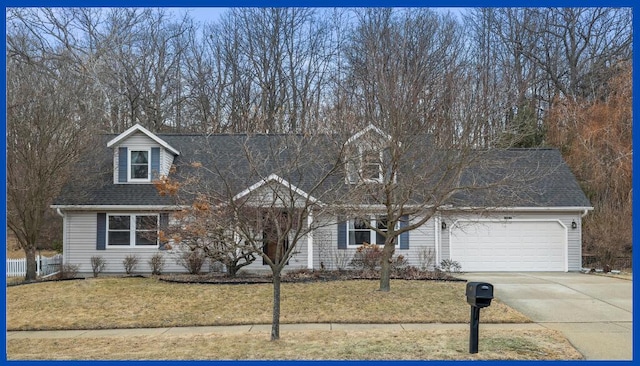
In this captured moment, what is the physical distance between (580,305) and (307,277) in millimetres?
7099

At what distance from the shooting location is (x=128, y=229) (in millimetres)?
19047

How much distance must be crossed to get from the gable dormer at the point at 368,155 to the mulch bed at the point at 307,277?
3.34 m

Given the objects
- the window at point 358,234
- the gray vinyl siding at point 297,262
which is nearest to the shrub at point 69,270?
the gray vinyl siding at point 297,262

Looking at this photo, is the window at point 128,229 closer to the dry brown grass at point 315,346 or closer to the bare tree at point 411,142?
the bare tree at point 411,142

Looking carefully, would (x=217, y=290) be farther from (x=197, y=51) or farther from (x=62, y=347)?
(x=197, y=51)

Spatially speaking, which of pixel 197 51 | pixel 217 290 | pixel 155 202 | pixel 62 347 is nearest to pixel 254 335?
pixel 62 347

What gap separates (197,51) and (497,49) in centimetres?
1755

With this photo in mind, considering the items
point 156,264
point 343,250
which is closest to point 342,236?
point 343,250

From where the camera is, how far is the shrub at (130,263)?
18500 mm

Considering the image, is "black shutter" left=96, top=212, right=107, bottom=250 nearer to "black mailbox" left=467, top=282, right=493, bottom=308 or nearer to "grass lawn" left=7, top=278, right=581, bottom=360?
"grass lawn" left=7, top=278, right=581, bottom=360

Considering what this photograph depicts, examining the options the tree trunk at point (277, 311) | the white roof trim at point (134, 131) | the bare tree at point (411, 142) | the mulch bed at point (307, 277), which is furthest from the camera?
the white roof trim at point (134, 131)

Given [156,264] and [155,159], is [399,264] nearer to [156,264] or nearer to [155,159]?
[156,264]

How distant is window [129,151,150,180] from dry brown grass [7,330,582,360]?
33.7ft

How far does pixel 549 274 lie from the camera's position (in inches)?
723
